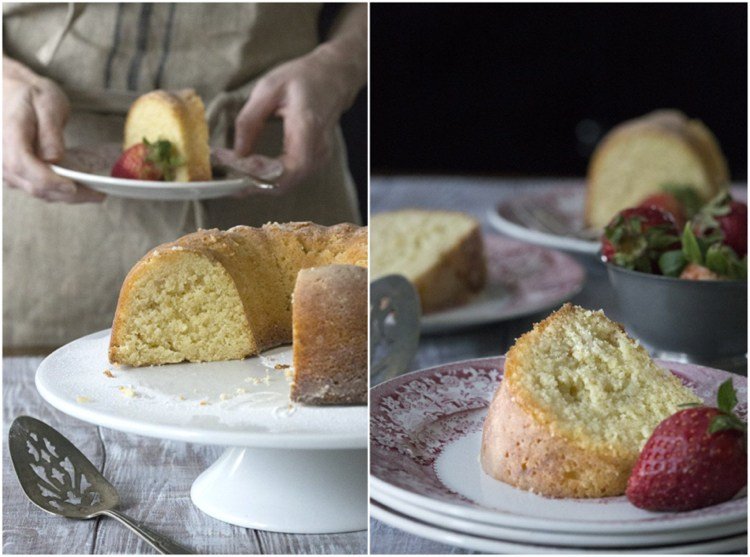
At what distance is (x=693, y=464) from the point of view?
1.90ft

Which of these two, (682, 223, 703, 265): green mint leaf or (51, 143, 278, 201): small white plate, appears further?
(682, 223, 703, 265): green mint leaf

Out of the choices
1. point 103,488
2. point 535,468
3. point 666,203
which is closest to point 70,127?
point 103,488

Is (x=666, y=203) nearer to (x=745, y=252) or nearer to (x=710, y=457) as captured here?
(x=745, y=252)

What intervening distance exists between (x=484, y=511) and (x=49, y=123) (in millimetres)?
521

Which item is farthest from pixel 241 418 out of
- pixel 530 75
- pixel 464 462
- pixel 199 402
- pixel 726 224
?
pixel 530 75

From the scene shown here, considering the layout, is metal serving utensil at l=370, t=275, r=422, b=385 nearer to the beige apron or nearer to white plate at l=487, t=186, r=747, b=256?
the beige apron

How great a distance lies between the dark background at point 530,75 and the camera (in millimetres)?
2902

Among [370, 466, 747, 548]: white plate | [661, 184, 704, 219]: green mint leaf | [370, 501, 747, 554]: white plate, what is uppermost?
[370, 466, 747, 548]: white plate

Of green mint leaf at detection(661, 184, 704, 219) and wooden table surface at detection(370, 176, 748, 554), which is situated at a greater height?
green mint leaf at detection(661, 184, 704, 219)

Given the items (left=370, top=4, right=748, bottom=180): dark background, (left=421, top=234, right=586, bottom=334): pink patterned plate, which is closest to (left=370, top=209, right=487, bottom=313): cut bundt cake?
(left=421, top=234, right=586, bottom=334): pink patterned plate

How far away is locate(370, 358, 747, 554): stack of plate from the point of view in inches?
22.0

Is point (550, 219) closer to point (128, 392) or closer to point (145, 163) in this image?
point (145, 163)

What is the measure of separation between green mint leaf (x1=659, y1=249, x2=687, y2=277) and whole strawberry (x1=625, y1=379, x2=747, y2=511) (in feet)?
1.16

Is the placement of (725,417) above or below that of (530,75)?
above
